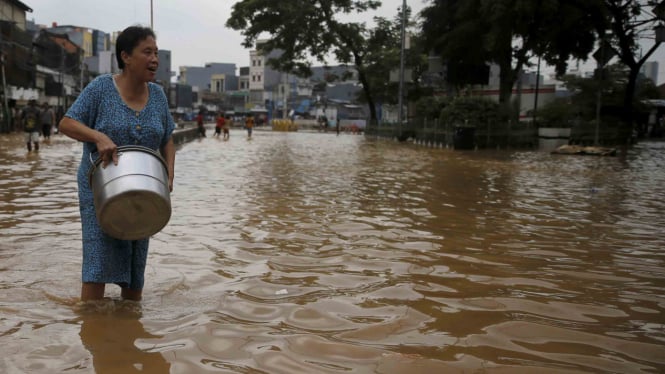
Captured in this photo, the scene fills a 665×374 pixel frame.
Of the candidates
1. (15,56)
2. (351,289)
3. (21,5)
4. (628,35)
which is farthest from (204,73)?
(351,289)

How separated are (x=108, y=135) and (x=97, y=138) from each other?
0.63ft

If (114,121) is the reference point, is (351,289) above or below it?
below

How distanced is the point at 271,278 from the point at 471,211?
4102 mm

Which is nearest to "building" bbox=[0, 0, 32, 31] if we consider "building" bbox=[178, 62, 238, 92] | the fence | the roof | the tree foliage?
the roof

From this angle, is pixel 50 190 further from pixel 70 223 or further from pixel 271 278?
pixel 271 278

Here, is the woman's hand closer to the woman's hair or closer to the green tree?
the woman's hair

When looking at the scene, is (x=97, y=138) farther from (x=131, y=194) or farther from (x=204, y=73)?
(x=204, y=73)

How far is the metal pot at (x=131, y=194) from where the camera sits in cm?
299

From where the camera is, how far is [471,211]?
7824mm

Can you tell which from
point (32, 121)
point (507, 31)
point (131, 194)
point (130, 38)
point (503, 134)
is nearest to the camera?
point (131, 194)

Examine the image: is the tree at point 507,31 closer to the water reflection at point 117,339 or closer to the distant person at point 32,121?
the distant person at point 32,121

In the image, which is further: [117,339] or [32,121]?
[32,121]

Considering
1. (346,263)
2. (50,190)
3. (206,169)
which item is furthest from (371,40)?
(346,263)

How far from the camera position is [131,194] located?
3.00 metres
